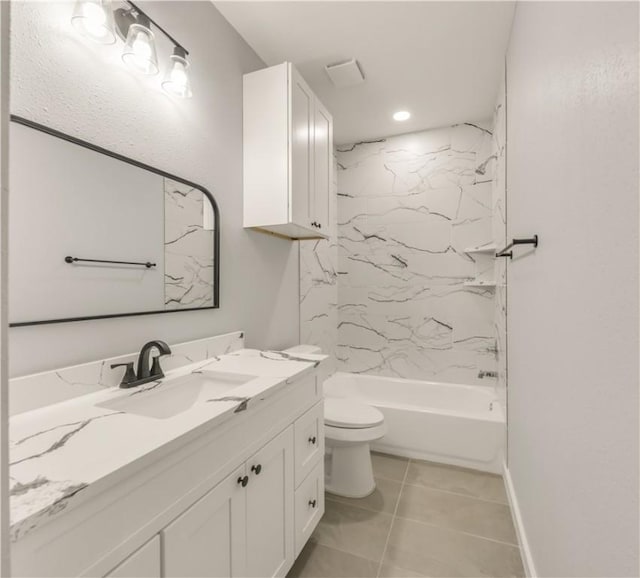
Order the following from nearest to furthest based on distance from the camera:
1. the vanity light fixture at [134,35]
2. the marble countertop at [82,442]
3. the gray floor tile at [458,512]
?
the marble countertop at [82,442]
the vanity light fixture at [134,35]
the gray floor tile at [458,512]

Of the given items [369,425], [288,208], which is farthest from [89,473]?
[369,425]

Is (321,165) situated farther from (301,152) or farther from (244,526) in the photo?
(244,526)

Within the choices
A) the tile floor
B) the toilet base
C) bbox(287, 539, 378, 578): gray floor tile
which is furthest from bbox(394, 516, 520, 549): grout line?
bbox(287, 539, 378, 578): gray floor tile

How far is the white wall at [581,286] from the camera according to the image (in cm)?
60

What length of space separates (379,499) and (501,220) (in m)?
1.94

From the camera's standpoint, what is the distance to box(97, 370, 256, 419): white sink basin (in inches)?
42.3

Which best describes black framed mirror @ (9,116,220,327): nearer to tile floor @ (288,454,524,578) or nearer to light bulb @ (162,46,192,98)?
light bulb @ (162,46,192,98)

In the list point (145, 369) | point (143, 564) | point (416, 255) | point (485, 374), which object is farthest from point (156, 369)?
point (485, 374)

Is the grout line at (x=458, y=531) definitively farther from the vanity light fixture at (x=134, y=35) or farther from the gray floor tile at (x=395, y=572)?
the vanity light fixture at (x=134, y=35)

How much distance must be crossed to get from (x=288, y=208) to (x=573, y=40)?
122cm

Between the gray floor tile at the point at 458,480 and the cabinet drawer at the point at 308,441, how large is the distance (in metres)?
0.95

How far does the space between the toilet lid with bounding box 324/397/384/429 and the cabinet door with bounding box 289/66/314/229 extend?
115 cm

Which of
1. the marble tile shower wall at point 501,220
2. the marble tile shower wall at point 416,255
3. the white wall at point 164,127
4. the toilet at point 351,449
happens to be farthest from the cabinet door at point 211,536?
the marble tile shower wall at point 416,255

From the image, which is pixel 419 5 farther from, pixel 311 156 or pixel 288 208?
pixel 288 208
